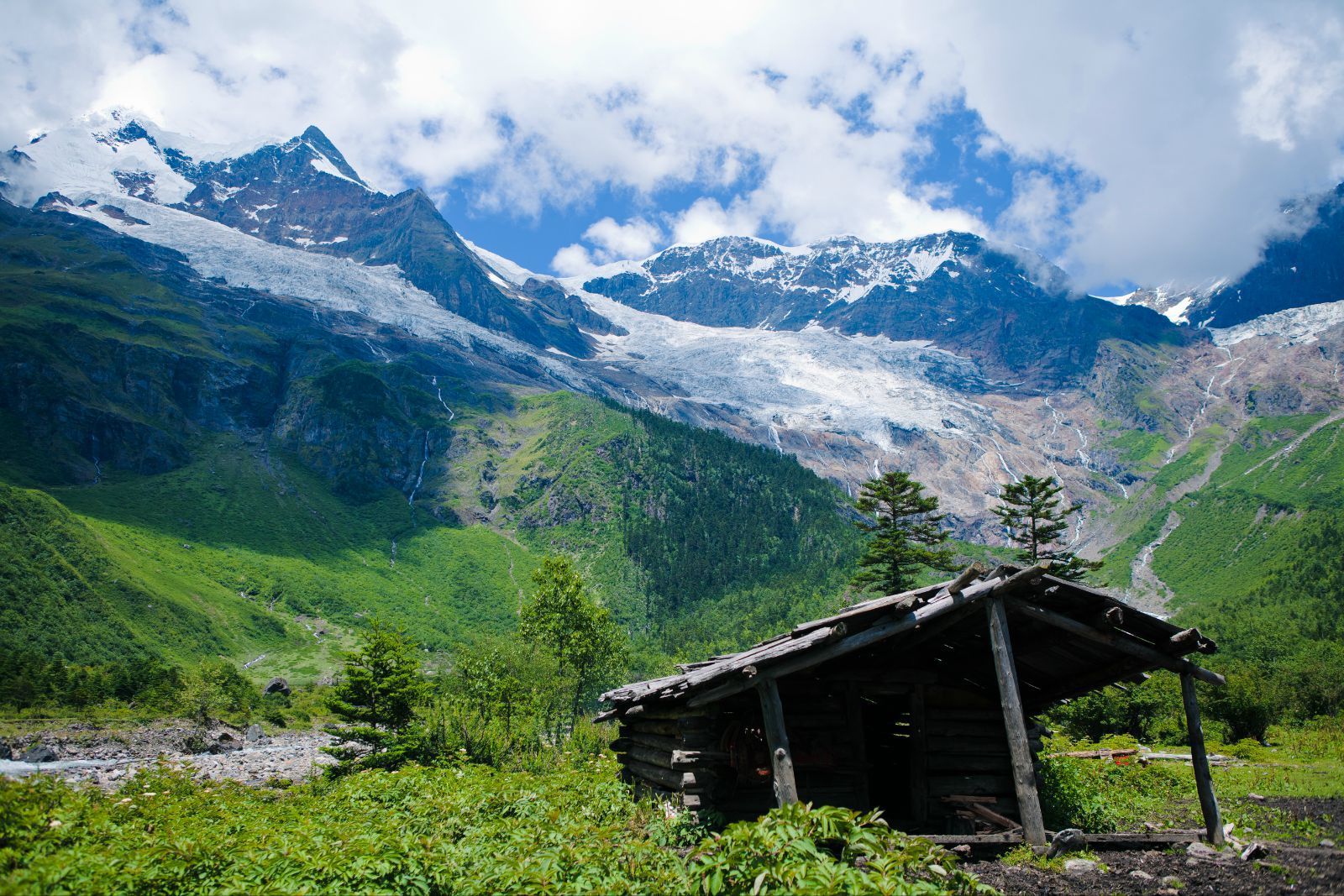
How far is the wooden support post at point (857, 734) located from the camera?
14508mm

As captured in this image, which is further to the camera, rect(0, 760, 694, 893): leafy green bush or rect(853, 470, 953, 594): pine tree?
rect(853, 470, 953, 594): pine tree

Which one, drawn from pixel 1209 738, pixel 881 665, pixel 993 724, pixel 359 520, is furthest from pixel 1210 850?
pixel 359 520

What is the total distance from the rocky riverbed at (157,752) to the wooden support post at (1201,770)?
29673mm

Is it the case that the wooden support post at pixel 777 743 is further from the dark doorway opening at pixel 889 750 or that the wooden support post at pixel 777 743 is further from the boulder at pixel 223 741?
the boulder at pixel 223 741

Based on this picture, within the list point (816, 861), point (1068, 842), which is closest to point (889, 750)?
point (1068, 842)

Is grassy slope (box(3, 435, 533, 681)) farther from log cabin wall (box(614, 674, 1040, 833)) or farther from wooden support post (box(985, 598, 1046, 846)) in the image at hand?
wooden support post (box(985, 598, 1046, 846))

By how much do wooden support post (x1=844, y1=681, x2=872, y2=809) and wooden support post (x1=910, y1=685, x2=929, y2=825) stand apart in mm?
962

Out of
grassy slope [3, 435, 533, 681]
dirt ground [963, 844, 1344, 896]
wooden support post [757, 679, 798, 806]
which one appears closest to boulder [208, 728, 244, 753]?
grassy slope [3, 435, 533, 681]

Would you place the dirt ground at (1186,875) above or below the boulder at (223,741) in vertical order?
above

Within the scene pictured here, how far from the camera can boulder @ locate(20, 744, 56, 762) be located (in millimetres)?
37062

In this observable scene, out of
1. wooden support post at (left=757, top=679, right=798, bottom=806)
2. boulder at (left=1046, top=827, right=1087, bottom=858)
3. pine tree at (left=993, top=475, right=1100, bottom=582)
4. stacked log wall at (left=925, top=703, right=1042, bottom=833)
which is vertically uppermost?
pine tree at (left=993, top=475, right=1100, bottom=582)

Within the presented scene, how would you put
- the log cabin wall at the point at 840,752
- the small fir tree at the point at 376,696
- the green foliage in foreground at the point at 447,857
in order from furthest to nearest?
the small fir tree at the point at 376,696 → the log cabin wall at the point at 840,752 → the green foliage in foreground at the point at 447,857

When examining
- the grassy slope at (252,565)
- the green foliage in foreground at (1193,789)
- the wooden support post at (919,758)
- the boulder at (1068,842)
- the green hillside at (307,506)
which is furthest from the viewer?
the green hillside at (307,506)

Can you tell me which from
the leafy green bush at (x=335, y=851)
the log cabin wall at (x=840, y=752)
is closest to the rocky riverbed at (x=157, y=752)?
the leafy green bush at (x=335, y=851)
